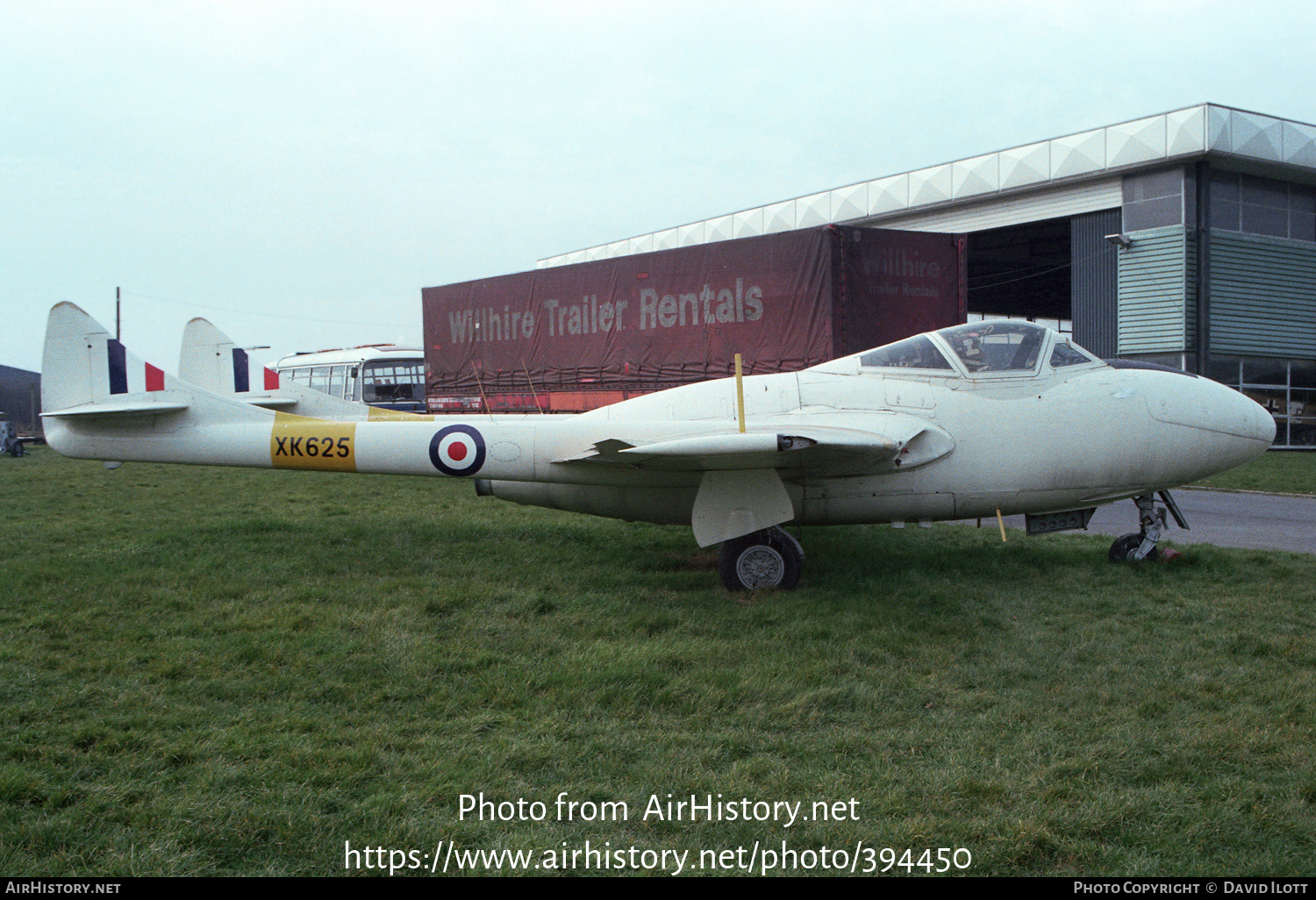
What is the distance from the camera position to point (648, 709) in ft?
15.3

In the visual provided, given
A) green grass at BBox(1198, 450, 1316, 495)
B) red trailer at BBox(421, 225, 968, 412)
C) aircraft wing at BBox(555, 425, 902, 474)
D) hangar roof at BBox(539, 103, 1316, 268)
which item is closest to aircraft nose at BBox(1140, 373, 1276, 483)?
aircraft wing at BBox(555, 425, 902, 474)

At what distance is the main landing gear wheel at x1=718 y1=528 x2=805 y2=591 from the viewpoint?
290 inches

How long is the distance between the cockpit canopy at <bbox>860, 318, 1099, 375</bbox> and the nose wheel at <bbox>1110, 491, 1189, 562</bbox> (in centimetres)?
152

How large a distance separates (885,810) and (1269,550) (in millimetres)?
7572

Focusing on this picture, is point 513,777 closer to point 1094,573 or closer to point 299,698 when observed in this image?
point 299,698

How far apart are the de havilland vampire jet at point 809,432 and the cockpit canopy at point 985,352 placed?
16 mm

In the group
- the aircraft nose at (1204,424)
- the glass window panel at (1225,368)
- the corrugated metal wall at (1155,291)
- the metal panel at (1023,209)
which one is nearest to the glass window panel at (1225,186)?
the corrugated metal wall at (1155,291)

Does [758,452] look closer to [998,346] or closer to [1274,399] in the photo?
[998,346]

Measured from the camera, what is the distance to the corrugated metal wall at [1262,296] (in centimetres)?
2628

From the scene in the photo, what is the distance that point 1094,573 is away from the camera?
7.82 m

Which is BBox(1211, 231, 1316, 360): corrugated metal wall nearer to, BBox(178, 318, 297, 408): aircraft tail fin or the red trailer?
the red trailer

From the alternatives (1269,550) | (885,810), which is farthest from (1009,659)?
(1269,550)

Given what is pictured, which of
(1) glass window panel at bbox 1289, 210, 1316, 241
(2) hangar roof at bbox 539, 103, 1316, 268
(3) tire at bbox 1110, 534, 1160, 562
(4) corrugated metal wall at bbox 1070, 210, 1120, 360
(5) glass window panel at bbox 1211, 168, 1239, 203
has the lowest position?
(3) tire at bbox 1110, 534, 1160, 562

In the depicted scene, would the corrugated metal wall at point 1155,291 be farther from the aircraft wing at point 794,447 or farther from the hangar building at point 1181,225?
the aircraft wing at point 794,447
